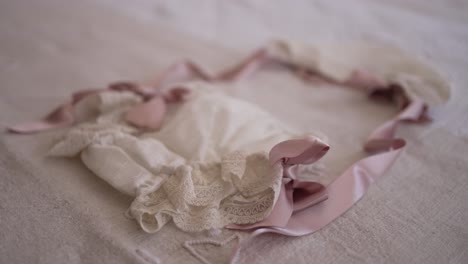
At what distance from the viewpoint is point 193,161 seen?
730mm

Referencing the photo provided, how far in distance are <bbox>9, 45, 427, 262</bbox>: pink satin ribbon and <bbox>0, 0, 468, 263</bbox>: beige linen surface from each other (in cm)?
2

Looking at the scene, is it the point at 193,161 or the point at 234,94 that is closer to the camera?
the point at 193,161

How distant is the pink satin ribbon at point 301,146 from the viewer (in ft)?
2.17

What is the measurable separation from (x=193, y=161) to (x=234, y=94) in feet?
1.13

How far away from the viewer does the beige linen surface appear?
0.64 m

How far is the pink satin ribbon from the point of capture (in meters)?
0.66

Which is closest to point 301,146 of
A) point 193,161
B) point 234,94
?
point 193,161

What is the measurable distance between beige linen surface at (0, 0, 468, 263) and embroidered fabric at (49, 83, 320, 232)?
34 mm

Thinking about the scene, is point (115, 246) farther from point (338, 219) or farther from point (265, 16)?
point (265, 16)

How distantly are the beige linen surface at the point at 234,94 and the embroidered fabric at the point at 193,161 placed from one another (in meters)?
0.03

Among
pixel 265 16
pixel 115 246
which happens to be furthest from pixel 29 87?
pixel 265 16

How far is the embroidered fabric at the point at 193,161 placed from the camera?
2.16 ft

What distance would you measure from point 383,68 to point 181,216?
707 mm

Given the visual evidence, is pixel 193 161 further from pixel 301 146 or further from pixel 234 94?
pixel 234 94
